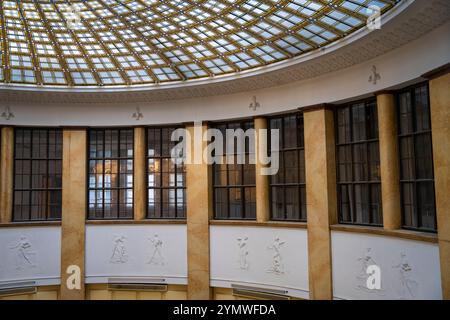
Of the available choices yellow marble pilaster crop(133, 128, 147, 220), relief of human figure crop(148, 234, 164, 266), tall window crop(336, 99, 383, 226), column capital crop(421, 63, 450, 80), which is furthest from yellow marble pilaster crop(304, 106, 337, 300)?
yellow marble pilaster crop(133, 128, 147, 220)

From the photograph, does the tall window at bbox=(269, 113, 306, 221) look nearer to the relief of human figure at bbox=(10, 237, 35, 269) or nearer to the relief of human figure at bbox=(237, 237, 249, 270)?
the relief of human figure at bbox=(237, 237, 249, 270)

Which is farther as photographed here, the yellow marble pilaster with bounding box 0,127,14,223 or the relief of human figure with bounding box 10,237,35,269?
the relief of human figure with bounding box 10,237,35,269

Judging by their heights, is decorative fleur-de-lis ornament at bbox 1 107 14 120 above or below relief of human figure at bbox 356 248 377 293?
above

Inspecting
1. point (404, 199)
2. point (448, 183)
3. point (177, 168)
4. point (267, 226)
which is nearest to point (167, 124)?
point (177, 168)

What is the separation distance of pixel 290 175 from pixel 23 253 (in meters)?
17.3

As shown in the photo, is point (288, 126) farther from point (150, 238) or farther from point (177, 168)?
point (150, 238)

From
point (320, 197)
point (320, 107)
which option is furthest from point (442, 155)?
point (320, 107)

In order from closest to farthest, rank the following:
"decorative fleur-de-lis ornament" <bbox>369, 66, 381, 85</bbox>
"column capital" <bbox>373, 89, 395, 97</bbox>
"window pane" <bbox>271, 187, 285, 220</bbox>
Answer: "column capital" <bbox>373, 89, 395, 97</bbox>
"decorative fleur-de-lis ornament" <bbox>369, 66, 381, 85</bbox>
"window pane" <bbox>271, 187, 285, 220</bbox>

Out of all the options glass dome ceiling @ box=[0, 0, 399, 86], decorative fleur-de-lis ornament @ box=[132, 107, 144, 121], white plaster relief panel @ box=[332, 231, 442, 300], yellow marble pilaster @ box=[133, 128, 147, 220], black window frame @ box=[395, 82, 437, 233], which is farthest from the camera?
decorative fleur-de-lis ornament @ box=[132, 107, 144, 121]

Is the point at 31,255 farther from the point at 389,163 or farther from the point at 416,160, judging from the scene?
the point at 416,160

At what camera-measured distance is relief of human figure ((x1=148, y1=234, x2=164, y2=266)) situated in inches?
1135

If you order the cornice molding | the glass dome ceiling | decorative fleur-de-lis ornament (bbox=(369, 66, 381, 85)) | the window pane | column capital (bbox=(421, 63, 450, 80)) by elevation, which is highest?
the glass dome ceiling

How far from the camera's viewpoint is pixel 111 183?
30.0 m

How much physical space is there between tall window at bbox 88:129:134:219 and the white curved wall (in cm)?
208
